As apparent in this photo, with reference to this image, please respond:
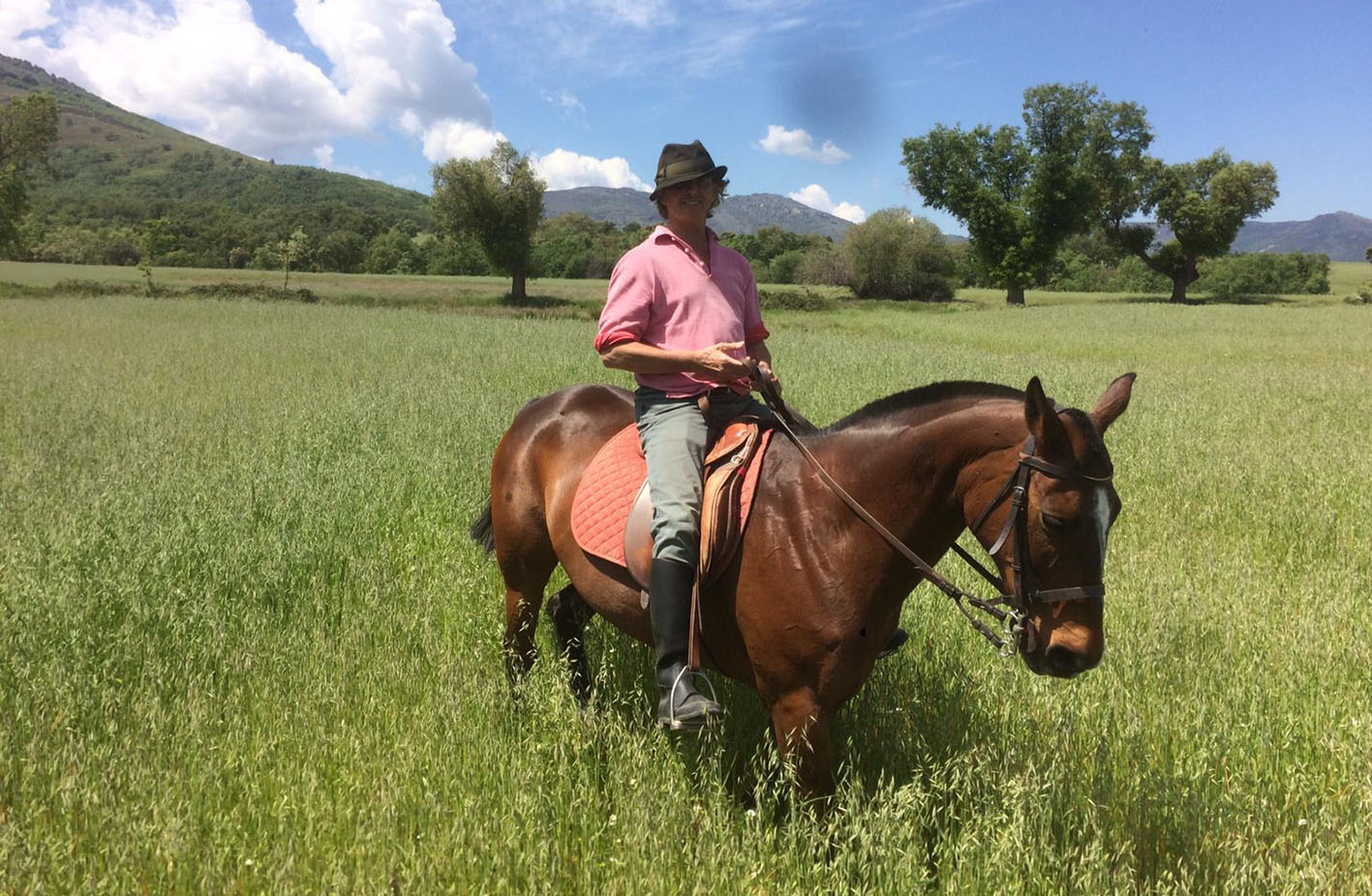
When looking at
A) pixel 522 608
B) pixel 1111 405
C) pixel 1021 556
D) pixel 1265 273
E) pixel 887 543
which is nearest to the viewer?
pixel 1021 556

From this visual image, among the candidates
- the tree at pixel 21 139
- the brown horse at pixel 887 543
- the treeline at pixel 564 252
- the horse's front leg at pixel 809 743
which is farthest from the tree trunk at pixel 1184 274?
the tree at pixel 21 139

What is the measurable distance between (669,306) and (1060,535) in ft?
5.66

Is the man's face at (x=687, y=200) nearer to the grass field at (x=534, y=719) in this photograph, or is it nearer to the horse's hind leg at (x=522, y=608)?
the horse's hind leg at (x=522, y=608)

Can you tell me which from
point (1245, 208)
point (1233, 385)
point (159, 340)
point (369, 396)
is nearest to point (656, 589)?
point (369, 396)

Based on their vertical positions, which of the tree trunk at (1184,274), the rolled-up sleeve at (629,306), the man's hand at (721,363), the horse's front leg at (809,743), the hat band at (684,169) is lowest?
the horse's front leg at (809,743)

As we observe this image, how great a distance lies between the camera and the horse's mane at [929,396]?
2.51m

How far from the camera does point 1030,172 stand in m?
54.4

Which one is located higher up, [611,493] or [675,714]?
[611,493]

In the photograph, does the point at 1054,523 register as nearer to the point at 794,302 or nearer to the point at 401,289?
the point at 794,302

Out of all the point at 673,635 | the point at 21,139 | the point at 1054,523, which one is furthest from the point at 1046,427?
the point at 21,139

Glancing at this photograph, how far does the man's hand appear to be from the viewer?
2799 mm

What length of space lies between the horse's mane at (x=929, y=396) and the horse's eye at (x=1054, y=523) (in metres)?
0.44

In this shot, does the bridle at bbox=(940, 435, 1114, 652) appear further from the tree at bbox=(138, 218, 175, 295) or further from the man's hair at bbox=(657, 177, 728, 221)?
the tree at bbox=(138, 218, 175, 295)

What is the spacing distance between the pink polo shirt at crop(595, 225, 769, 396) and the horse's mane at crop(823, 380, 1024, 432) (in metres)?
0.58
